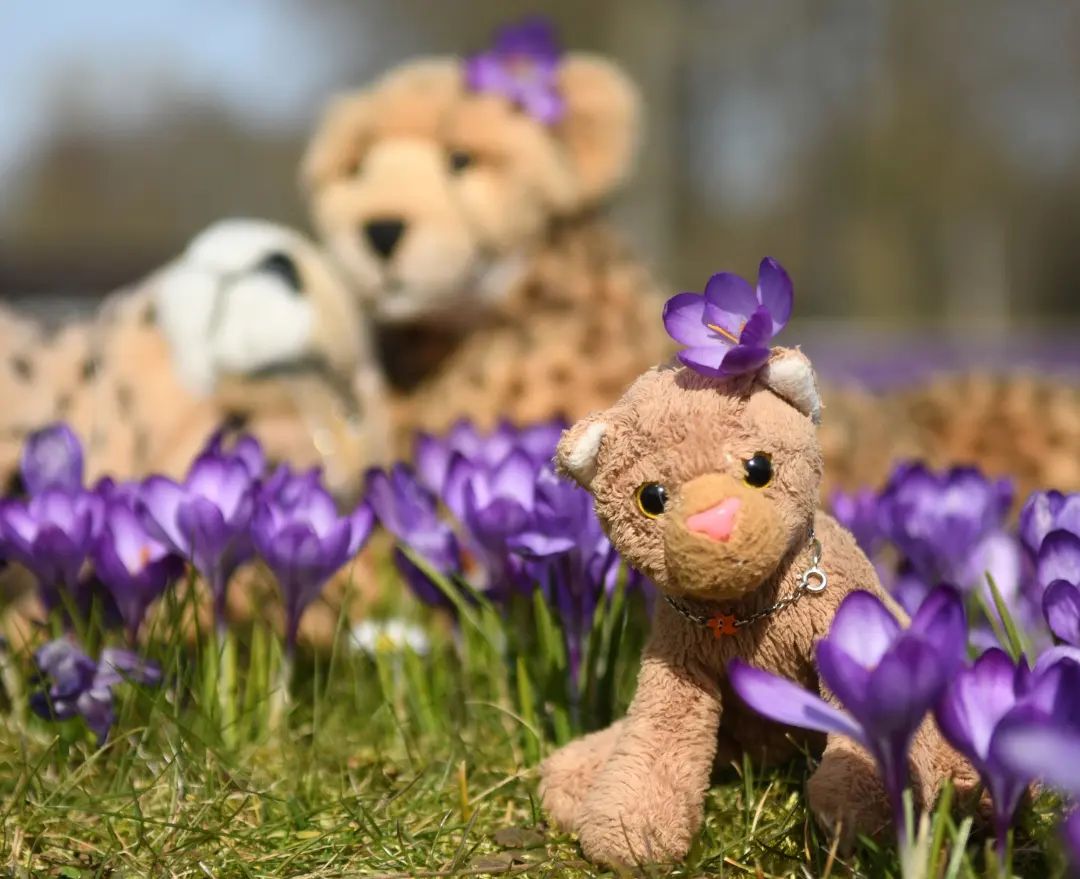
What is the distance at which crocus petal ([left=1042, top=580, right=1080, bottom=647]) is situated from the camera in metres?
1.00

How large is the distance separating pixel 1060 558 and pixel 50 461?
127 centimetres

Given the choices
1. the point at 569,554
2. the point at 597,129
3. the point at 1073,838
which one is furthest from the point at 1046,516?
the point at 597,129

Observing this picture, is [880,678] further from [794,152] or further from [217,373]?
[794,152]

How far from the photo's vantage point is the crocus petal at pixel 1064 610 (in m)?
1.00

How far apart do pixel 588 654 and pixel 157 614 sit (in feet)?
1.73

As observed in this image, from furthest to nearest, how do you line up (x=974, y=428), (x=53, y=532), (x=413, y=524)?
(x=974, y=428) < (x=413, y=524) < (x=53, y=532)

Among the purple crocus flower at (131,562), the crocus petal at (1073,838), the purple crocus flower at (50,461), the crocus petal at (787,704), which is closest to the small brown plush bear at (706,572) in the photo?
the crocus petal at (787,704)

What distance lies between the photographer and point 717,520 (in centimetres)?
92

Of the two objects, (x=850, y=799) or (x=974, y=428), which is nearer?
(x=850, y=799)

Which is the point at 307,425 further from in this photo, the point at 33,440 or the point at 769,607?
the point at 769,607

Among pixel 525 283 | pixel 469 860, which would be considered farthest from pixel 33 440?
pixel 525 283

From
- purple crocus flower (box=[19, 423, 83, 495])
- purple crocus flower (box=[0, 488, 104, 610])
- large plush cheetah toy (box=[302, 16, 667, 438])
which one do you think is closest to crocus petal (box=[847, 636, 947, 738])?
purple crocus flower (box=[0, 488, 104, 610])

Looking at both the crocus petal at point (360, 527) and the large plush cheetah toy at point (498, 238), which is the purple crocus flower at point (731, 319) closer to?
the crocus petal at point (360, 527)

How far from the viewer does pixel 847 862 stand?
0.98 metres
